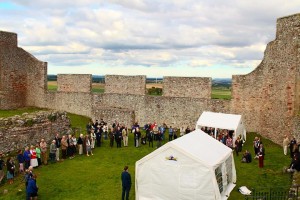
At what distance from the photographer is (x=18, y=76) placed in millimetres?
34000

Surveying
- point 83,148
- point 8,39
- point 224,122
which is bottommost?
point 83,148

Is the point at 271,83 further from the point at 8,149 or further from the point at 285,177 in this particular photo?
the point at 8,149

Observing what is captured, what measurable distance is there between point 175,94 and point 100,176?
13814 mm

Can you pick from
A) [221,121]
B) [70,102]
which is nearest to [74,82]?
[70,102]

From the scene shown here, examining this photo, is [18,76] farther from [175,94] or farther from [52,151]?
[52,151]

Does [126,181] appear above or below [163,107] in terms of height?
below

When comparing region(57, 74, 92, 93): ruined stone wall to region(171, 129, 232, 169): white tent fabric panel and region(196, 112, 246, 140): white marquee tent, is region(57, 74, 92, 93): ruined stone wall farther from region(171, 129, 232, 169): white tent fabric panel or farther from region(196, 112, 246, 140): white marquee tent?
region(171, 129, 232, 169): white tent fabric panel

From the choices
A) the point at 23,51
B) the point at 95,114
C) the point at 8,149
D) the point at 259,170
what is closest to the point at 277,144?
the point at 259,170

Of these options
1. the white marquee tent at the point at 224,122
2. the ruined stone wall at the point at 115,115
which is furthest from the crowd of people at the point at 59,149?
the ruined stone wall at the point at 115,115

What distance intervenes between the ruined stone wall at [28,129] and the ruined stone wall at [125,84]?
9.12 metres

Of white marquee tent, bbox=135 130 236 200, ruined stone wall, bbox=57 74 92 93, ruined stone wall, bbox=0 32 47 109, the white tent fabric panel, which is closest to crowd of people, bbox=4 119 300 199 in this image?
white marquee tent, bbox=135 130 236 200

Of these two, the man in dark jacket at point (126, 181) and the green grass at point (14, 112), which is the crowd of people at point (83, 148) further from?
the green grass at point (14, 112)

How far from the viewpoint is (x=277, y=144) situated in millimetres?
22516

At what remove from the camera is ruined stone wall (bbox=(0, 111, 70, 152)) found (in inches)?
708
